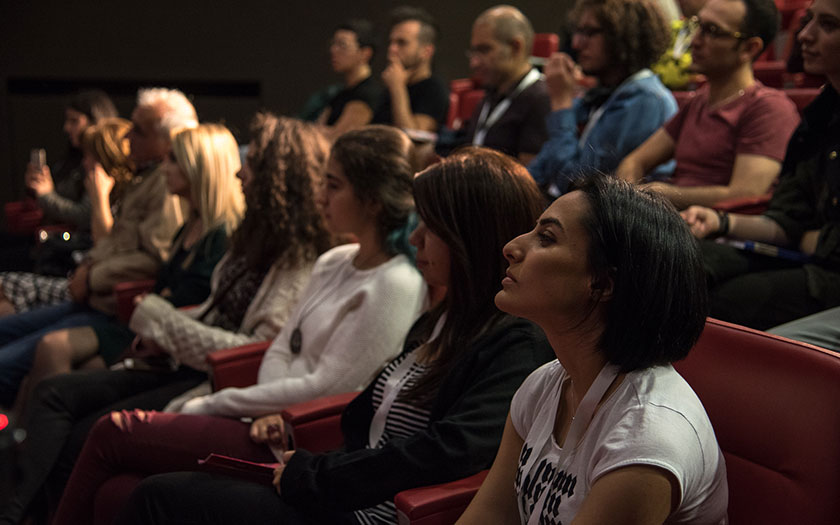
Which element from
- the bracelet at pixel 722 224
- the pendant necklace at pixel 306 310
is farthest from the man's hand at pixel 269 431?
the bracelet at pixel 722 224

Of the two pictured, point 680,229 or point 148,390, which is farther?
point 148,390

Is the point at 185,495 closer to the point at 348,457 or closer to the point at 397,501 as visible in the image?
the point at 348,457

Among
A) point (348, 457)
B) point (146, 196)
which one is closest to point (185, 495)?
point (348, 457)

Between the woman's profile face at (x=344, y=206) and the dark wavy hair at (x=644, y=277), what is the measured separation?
880mm

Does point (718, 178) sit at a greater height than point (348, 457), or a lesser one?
greater

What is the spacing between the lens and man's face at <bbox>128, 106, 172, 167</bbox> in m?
3.04

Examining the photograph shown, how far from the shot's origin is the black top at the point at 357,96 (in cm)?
478

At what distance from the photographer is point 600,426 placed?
3.22ft

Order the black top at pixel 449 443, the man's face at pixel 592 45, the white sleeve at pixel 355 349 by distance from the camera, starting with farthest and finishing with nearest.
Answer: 1. the man's face at pixel 592 45
2. the white sleeve at pixel 355 349
3. the black top at pixel 449 443

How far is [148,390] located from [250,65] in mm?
4672

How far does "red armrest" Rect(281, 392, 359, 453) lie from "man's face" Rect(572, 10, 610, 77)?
1.61m

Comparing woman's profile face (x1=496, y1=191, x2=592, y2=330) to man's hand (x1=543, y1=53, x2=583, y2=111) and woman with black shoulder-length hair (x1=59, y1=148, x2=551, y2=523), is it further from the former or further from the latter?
man's hand (x1=543, y1=53, x2=583, y2=111)

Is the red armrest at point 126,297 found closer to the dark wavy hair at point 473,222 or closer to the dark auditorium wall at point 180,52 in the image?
→ the dark wavy hair at point 473,222

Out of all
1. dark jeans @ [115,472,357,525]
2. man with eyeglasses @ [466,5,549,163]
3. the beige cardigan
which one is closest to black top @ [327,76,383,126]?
man with eyeglasses @ [466,5,549,163]
